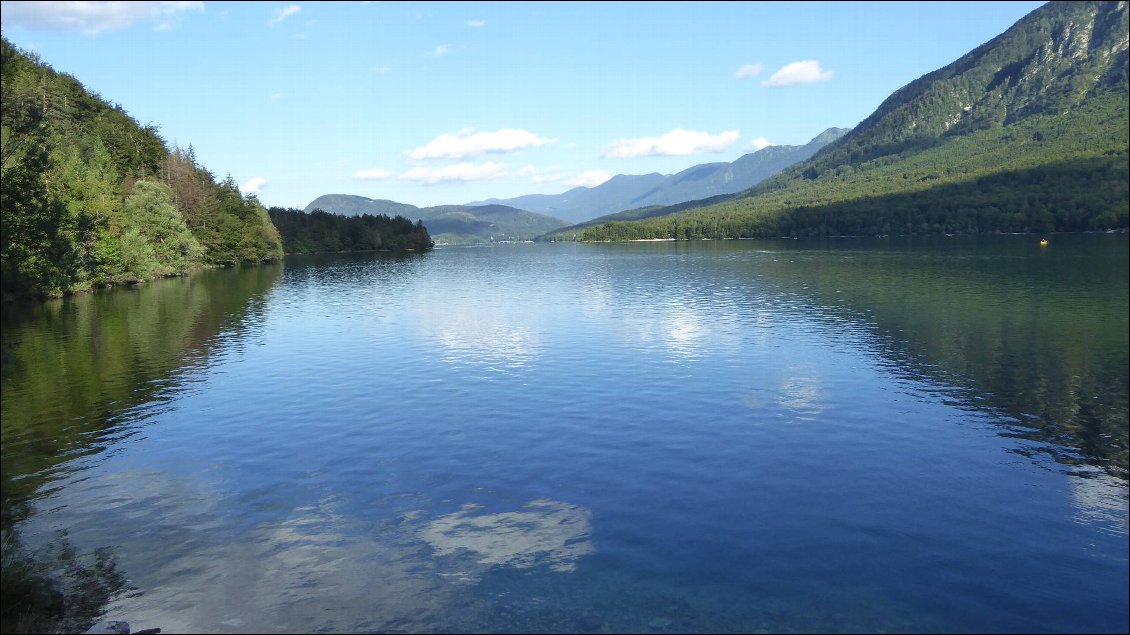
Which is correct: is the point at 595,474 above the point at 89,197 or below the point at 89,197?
below

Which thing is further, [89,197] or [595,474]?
[89,197]

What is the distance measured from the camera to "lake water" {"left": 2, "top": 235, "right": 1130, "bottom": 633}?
64.5 ft

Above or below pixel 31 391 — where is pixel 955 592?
below

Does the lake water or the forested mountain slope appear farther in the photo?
the forested mountain slope

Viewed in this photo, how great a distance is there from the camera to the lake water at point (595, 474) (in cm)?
1966

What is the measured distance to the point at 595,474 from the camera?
29.7 meters

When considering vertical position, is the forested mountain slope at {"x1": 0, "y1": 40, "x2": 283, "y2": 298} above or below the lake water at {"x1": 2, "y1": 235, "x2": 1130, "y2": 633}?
above

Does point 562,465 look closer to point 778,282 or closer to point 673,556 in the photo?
point 673,556

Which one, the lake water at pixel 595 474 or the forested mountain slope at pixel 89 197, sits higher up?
the forested mountain slope at pixel 89 197

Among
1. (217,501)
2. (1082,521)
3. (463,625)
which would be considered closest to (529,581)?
(463,625)

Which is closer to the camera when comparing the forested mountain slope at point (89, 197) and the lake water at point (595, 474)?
the lake water at point (595, 474)

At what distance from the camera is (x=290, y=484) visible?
1148 inches

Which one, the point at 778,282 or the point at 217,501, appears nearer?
the point at 217,501

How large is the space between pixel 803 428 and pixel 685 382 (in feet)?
37.5
